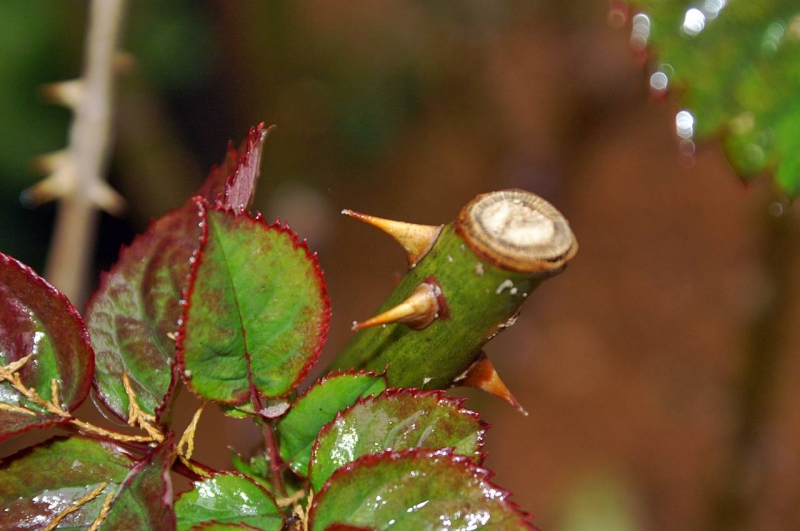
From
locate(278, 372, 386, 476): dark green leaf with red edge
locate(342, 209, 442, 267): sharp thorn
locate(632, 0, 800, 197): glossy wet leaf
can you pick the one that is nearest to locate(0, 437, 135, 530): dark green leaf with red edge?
locate(278, 372, 386, 476): dark green leaf with red edge

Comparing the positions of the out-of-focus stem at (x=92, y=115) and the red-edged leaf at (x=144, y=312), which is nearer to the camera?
the red-edged leaf at (x=144, y=312)

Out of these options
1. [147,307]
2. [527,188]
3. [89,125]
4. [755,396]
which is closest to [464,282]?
[147,307]

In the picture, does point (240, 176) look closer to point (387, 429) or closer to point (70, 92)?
point (387, 429)

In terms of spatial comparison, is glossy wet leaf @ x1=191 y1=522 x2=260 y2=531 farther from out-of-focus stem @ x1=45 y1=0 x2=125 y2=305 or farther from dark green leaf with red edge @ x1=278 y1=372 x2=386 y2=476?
out-of-focus stem @ x1=45 y1=0 x2=125 y2=305

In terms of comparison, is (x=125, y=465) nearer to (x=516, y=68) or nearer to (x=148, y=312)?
(x=148, y=312)

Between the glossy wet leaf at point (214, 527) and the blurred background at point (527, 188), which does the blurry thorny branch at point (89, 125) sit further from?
the blurred background at point (527, 188)

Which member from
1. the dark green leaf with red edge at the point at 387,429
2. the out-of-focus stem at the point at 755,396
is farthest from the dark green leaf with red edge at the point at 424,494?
the out-of-focus stem at the point at 755,396

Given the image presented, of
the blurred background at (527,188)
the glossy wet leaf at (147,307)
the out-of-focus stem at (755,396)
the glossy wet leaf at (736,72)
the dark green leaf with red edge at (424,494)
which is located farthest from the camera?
the blurred background at (527,188)

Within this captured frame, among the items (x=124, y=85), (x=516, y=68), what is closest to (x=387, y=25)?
(x=516, y=68)
